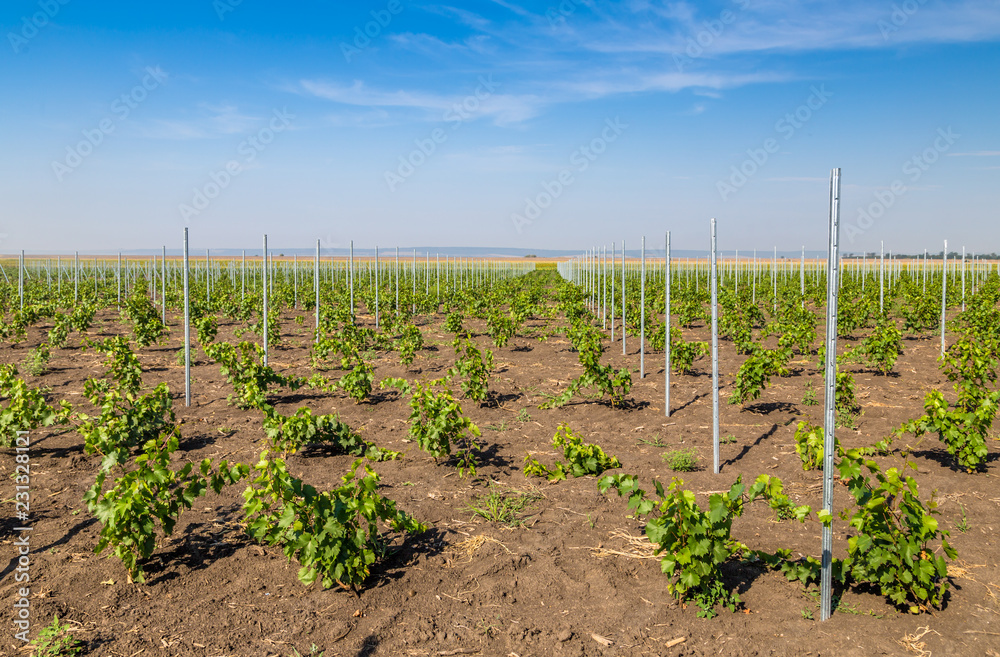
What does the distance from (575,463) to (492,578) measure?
6.20 ft

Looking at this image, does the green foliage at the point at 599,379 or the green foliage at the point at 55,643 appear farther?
the green foliage at the point at 599,379

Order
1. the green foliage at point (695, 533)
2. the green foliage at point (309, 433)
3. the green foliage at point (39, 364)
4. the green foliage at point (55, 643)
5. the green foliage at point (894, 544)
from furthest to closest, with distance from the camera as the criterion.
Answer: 1. the green foliage at point (39, 364)
2. the green foliage at point (309, 433)
3. the green foliage at point (695, 533)
4. the green foliage at point (894, 544)
5. the green foliage at point (55, 643)

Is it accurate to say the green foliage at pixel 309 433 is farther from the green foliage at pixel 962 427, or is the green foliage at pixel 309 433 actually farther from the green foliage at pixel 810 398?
the green foliage at pixel 810 398

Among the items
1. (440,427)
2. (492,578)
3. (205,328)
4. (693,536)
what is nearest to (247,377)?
(440,427)

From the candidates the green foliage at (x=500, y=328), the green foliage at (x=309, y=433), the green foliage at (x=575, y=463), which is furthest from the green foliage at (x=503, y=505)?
the green foliage at (x=500, y=328)

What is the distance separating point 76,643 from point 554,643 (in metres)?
2.46

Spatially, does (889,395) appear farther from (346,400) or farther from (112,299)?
(112,299)

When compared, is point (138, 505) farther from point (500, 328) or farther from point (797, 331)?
point (797, 331)

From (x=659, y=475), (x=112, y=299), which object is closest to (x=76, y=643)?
(x=659, y=475)

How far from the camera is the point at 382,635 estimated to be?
329 cm

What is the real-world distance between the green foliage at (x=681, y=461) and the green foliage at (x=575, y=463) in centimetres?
54

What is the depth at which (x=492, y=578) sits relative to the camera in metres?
3.88

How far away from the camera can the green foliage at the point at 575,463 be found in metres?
Result: 5.55

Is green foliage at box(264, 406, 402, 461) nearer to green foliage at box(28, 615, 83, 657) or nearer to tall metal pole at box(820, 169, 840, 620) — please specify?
green foliage at box(28, 615, 83, 657)
